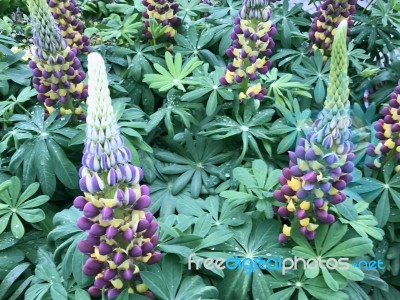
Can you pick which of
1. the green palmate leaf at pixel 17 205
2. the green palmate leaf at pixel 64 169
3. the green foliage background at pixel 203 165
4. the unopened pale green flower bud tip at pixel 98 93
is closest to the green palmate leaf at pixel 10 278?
the green foliage background at pixel 203 165

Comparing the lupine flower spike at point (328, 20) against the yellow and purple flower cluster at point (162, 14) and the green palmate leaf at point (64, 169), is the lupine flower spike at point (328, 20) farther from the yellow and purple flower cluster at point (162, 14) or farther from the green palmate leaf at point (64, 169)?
the green palmate leaf at point (64, 169)

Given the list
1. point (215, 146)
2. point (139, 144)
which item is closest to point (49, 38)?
point (139, 144)

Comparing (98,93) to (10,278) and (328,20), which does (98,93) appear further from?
(328,20)

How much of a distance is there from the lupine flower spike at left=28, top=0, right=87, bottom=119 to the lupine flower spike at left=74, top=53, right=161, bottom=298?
788 millimetres

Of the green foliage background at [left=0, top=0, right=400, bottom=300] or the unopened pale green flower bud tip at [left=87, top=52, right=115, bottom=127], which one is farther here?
the green foliage background at [left=0, top=0, right=400, bottom=300]

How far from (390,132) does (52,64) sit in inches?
56.9

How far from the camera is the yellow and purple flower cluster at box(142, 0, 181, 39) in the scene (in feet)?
8.58

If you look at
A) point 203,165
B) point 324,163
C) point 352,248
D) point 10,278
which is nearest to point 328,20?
point 203,165

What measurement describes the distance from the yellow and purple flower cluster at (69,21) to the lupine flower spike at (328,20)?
1263 mm

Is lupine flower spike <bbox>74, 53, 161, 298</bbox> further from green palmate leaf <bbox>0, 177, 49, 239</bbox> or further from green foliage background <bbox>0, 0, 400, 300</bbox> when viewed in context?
green palmate leaf <bbox>0, 177, 49, 239</bbox>

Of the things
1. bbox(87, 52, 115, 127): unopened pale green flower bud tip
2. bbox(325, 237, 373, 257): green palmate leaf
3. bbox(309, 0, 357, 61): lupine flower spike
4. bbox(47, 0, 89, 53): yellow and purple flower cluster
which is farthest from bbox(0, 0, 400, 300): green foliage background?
bbox(87, 52, 115, 127): unopened pale green flower bud tip

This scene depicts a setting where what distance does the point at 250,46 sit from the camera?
2170 mm

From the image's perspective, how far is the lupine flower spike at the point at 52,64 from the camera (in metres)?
1.91

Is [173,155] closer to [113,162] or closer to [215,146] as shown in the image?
[215,146]
